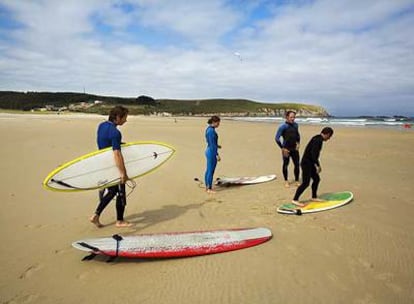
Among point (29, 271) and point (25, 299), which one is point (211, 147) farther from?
point (25, 299)

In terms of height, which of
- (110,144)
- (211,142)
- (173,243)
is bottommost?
(173,243)

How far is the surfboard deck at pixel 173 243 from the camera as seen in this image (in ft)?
Result: 10.6

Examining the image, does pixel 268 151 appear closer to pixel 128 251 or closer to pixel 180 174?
pixel 180 174

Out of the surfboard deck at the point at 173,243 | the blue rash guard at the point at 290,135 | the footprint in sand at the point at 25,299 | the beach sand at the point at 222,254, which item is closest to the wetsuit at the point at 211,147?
the beach sand at the point at 222,254

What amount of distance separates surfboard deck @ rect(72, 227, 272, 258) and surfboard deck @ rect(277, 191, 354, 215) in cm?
108

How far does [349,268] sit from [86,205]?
4.86m

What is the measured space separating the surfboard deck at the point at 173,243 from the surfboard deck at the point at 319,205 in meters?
1.08

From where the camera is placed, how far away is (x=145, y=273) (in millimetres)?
3125

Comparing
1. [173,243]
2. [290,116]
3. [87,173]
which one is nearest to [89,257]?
[173,243]

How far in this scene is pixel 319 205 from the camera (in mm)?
5105

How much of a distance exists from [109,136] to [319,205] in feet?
12.9

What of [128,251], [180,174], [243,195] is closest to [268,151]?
[180,174]

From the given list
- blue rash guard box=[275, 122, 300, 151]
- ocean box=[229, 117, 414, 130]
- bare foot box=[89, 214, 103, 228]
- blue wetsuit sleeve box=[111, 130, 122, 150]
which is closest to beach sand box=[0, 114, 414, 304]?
bare foot box=[89, 214, 103, 228]

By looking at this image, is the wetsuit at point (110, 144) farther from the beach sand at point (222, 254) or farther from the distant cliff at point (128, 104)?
the distant cliff at point (128, 104)
